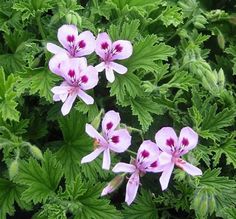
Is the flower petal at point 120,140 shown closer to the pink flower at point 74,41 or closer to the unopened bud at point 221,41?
the pink flower at point 74,41

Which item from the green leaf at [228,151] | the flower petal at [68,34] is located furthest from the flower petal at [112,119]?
the green leaf at [228,151]

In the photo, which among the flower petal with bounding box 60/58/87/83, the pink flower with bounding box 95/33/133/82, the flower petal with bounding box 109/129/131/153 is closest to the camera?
the flower petal with bounding box 109/129/131/153

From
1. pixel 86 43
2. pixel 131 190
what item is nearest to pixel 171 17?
pixel 86 43

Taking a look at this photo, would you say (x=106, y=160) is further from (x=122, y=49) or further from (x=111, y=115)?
(x=122, y=49)

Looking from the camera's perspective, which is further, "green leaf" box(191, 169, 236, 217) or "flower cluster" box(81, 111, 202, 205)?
"green leaf" box(191, 169, 236, 217)

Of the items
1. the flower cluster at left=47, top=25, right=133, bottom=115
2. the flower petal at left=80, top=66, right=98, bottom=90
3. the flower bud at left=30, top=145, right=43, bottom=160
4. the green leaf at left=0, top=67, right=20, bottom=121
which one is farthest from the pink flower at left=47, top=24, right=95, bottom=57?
the flower bud at left=30, top=145, right=43, bottom=160

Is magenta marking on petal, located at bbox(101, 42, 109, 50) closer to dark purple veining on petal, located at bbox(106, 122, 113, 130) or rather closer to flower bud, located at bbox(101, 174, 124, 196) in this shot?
dark purple veining on petal, located at bbox(106, 122, 113, 130)

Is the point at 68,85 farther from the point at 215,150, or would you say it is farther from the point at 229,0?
the point at 229,0
